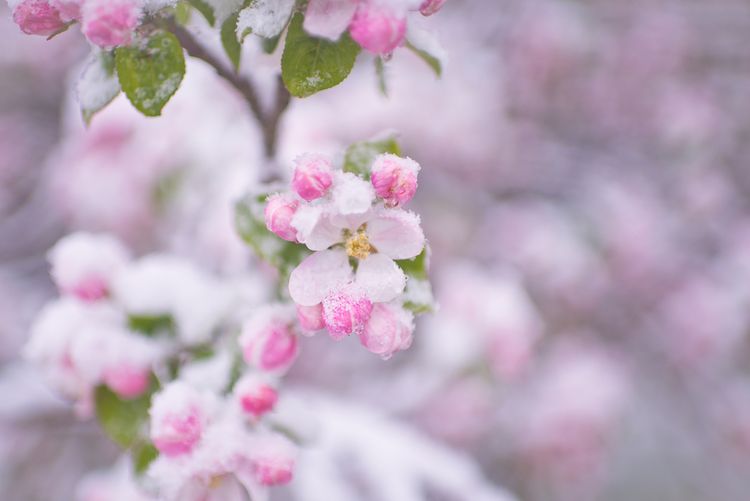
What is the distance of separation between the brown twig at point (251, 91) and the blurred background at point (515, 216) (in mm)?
699

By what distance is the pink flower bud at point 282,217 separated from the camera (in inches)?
27.8

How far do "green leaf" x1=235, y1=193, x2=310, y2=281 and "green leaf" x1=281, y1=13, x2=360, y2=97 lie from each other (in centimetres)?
23

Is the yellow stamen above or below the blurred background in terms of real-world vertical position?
above

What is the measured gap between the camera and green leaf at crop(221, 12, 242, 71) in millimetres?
795

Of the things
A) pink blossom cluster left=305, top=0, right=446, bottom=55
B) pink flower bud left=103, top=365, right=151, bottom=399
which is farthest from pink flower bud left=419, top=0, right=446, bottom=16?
pink flower bud left=103, top=365, right=151, bottom=399

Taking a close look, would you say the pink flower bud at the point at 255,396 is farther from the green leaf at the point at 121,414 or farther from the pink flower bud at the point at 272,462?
the green leaf at the point at 121,414

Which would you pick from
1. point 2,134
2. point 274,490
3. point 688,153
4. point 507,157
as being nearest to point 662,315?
point 688,153

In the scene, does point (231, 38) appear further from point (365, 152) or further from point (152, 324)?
point (152, 324)

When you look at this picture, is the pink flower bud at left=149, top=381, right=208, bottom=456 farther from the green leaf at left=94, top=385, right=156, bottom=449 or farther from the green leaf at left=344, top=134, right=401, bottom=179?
the green leaf at left=344, top=134, right=401, bottom=179

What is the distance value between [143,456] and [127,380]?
0.41 feet

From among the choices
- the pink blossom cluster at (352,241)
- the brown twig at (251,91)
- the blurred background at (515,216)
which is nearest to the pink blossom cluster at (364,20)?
the pink blossom cluster at (352,241)

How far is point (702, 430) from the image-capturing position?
11.7 ft

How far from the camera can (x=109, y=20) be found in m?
0.69

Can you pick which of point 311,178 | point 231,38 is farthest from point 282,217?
point 231,38
